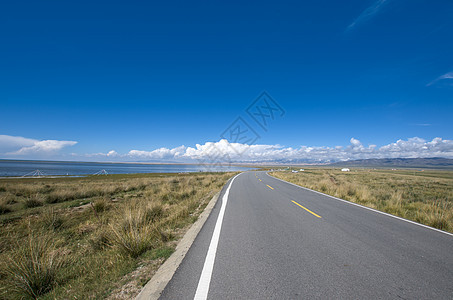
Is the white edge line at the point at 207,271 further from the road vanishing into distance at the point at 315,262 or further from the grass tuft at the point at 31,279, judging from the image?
the grass tuft at the point at 31,279

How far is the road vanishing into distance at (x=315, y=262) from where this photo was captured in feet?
8.45

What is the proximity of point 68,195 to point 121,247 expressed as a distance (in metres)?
13.0

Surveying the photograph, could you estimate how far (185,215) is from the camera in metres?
6.99

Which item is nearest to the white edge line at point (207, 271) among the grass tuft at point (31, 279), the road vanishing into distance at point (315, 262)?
the road vanishing into distance at point (315, 262)

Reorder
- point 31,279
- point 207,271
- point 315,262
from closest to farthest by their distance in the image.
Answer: point 31,279 → point 207,271 → point 315,262

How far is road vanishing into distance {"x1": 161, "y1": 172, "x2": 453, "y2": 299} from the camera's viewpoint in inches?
101

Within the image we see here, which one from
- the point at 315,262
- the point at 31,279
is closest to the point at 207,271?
the point at 315,262

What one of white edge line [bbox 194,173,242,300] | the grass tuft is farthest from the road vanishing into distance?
the grass tuft

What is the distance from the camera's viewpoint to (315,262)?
11.1 ft

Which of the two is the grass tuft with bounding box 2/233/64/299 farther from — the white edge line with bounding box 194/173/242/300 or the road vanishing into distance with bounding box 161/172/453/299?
the white edge line with bounding box 194/173/242/300

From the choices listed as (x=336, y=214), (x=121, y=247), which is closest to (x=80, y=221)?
(x=121, y=247)

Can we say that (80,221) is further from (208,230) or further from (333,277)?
(333,277)

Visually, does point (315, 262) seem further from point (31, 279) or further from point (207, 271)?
point (31, 279)

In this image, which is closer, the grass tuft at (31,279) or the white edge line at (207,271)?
the white edge line at (207,271)
